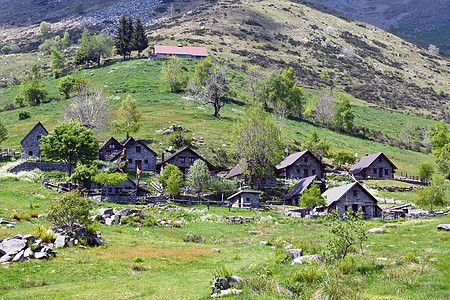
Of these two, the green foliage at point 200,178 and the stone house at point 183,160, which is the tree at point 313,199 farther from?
the stone house at point 183,160

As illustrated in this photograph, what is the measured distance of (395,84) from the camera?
174 m

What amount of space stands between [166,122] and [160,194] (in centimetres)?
3545

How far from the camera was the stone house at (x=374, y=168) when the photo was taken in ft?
264

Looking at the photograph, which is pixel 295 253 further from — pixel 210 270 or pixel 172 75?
pixel 172 75

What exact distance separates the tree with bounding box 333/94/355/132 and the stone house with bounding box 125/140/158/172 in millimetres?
63893

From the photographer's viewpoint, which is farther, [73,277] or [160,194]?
[160,194]

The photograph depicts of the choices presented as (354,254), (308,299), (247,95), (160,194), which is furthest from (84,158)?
(247,95)

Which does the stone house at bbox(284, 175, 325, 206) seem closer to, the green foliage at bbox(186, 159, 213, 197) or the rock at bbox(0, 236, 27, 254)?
the green foliage at bbox(186, 159, 213, 197)

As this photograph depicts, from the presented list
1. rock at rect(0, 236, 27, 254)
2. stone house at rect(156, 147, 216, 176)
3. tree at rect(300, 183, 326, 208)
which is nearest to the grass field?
rock at rect(0, 236, 27, 254)

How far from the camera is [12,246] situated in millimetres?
19719

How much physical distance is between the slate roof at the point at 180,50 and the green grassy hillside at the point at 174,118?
418 inches

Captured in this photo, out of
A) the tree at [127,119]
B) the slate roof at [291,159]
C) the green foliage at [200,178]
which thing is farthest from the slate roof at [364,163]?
the tree at [127,119]

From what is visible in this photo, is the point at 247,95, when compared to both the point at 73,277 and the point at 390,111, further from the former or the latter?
the point at 73,277

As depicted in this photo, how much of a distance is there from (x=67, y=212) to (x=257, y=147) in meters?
41.6
